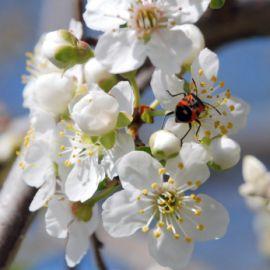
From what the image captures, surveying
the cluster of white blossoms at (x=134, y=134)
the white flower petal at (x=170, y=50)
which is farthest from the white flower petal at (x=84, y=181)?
the white flower petal at (x=170, y=50)

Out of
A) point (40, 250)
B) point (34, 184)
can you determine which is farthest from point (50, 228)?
point (40, 250)

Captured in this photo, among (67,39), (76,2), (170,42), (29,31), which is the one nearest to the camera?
(170,42)

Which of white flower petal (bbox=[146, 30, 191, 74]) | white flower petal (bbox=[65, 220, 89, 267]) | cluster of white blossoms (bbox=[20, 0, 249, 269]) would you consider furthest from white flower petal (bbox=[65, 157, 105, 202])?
white flower petal (bbox=[146, 30, 191, 74])

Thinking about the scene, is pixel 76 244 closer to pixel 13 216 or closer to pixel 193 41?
pixel 13 216

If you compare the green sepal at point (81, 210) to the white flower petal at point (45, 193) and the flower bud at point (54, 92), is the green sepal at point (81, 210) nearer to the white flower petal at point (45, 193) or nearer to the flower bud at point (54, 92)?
the white flower petal at point (45, 193)

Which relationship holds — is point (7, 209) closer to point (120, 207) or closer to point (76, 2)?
point (120, 207)

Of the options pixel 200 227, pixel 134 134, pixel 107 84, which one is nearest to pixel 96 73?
pixel 107 84

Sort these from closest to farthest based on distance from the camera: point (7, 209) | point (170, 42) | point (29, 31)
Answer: point (170, 42) < point (7, 209) < point (29, 31)
